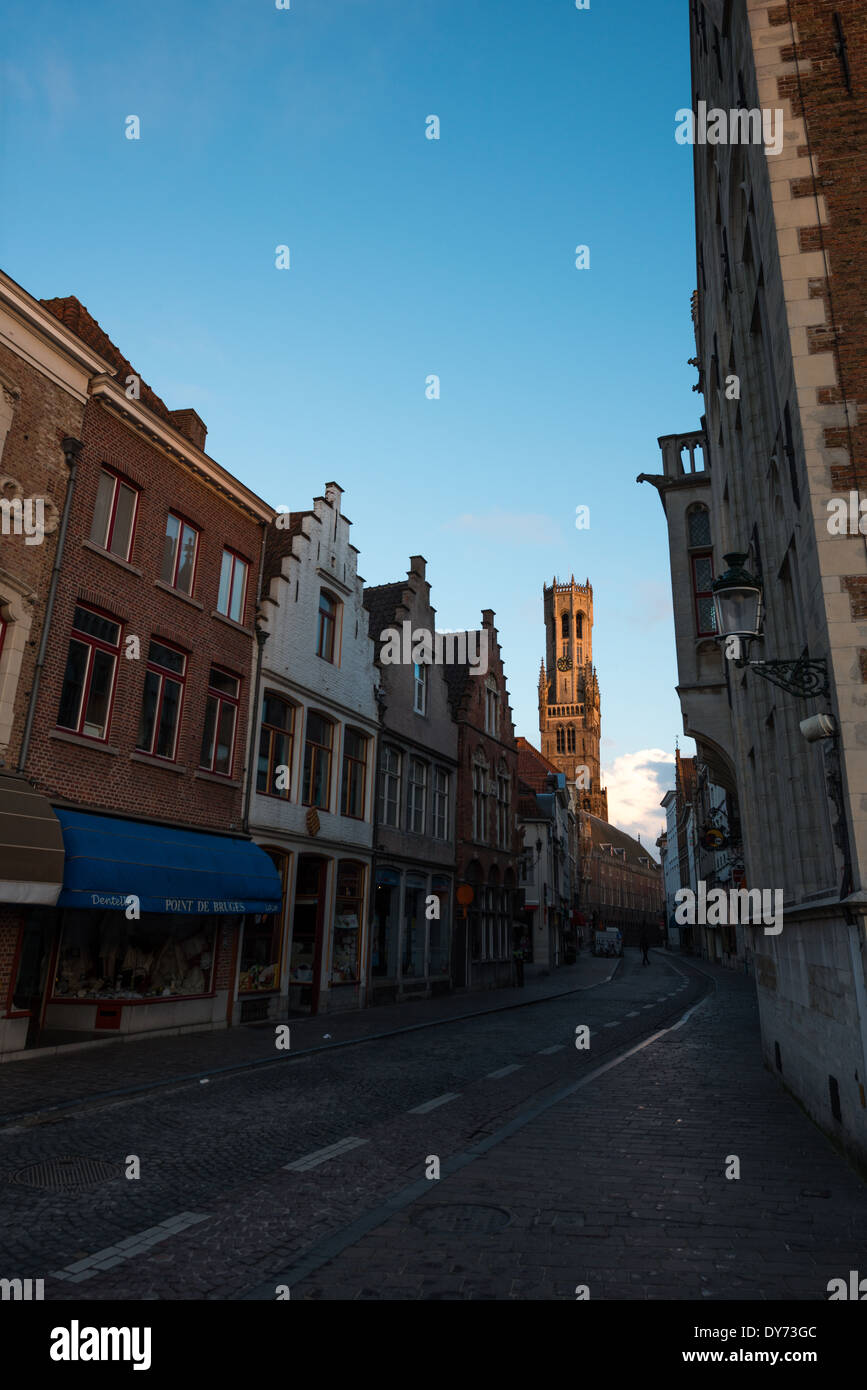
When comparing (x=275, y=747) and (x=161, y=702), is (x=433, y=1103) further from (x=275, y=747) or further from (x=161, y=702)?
(x=275, y=747)

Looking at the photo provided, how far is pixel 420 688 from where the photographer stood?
2802 centimetres

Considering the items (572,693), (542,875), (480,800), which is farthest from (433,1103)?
(572,693)

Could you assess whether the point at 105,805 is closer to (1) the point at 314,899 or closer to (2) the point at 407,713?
(1) the point at 314,899

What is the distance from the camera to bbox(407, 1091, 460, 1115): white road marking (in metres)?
9.46

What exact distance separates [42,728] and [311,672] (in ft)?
27.8

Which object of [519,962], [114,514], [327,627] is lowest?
[519,962]

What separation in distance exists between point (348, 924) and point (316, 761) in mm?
4510

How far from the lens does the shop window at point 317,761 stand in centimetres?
2091

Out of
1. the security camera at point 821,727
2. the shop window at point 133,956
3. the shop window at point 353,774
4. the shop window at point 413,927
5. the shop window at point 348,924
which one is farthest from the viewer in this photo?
the shop window at point 413,927

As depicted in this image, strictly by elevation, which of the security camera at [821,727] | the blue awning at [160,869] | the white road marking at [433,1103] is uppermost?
the security camera at [821,727]

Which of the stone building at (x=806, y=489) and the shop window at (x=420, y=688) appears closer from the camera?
the stone building at (x=806, y=489)

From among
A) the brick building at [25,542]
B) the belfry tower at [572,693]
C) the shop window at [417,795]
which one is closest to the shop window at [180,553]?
the brick building at [25,542]

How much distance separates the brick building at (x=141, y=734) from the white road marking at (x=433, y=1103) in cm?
585

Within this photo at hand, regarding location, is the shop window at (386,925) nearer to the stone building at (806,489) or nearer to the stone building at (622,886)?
the stone building at (806,489)
